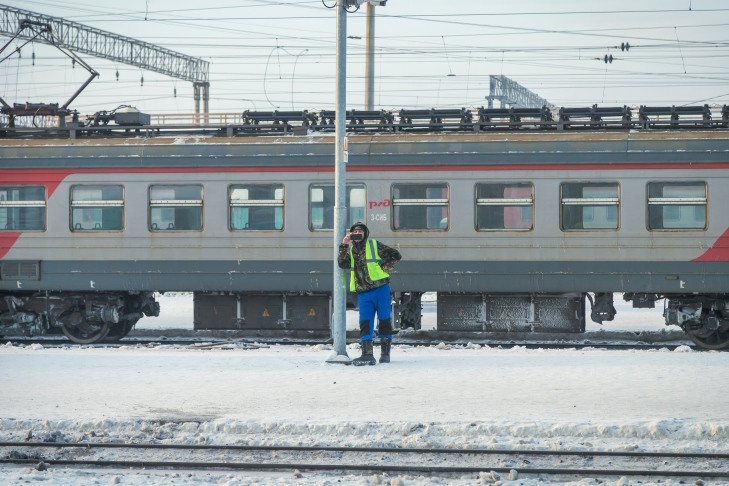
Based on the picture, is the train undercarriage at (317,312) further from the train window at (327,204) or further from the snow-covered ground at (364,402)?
the snow-covered ground at (364,402)

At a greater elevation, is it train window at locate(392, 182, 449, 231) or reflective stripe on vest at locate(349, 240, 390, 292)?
train window at locate(392, 182, 449, 231)

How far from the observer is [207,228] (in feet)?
58.1

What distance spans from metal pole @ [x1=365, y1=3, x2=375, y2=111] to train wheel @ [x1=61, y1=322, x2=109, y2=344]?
28.7 feet

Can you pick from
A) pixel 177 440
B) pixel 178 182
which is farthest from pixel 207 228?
pixel 177 440

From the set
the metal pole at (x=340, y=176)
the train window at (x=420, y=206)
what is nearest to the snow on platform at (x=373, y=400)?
the metal pole at (x=340, y=176)

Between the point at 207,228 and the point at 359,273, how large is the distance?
4834mm

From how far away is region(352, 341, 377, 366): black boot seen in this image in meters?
13.8

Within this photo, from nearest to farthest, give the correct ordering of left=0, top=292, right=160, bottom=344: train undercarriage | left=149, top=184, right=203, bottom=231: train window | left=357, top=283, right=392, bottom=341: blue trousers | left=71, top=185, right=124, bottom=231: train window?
left=357, top=283, right=392, bottom=341: blue trousers, left=149, top=184, right=203, bottom=231: train window, left=71, top=185, right=124, bottom=231: train window, left=0, top=292, right=160, bottom=344: train undercarriage

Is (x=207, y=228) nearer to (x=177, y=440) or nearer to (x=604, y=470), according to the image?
(x=177, y=440)

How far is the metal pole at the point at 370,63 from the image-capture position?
2391cm

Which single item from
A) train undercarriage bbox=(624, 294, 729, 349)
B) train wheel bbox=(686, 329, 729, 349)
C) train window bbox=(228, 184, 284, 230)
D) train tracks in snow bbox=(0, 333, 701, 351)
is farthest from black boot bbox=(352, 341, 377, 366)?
train wheel bbox=(686, 329, 729, 349)

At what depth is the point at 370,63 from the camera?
24438 mm

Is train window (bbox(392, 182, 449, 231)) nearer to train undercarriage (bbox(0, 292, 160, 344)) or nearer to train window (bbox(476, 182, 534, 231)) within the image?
train window (bbox(476, 182, 534, 231))

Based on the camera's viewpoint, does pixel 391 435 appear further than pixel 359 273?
No
